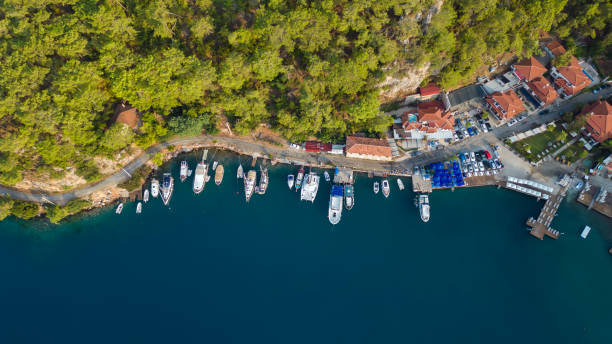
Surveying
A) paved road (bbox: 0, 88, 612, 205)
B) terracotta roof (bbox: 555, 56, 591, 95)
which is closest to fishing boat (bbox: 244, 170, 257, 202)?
paved road (bbox: 0, 88, 612, 205)

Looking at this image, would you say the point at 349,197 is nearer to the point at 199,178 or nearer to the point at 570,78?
the point at 199,178

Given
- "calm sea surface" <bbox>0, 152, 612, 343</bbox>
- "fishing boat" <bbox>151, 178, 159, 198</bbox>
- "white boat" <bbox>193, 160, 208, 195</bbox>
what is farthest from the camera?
"white boat" <bbox>193, 160, 208, 195</bbox>

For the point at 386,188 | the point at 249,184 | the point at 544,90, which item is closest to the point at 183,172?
the point at 249,184

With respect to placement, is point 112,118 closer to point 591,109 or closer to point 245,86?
point 245,86

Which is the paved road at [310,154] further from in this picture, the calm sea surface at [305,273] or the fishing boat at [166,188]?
Result: the fishing boat at [166,188]

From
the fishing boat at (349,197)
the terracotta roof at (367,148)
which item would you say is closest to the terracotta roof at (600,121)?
the terracotta roof at (367,148)

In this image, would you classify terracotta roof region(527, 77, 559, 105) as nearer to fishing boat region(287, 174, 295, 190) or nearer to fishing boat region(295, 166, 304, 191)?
fishing boat region(295, 166, 304, 191)

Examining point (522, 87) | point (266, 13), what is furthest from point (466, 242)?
point (266, 13)
